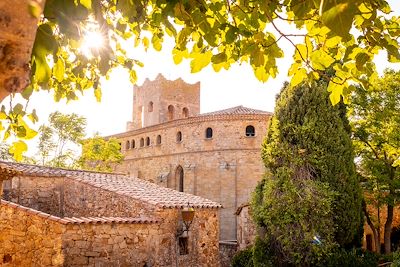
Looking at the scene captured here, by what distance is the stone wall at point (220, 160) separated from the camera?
2816cm

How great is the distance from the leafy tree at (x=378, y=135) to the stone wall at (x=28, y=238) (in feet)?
41.0

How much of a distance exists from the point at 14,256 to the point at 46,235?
41.7 inches

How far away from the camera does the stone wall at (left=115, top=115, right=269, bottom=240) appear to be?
28.2 metres

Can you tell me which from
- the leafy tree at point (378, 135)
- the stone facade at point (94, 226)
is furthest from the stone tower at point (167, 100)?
the leafy tree at point (378, 135)

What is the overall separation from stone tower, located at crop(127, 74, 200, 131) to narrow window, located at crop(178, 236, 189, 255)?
1238 inches

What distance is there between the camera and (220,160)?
95.3ft

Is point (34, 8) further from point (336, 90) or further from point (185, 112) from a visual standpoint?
point (185, 112)

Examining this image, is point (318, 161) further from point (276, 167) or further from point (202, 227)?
point (202, 227)

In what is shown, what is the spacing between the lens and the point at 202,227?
43.8 feet

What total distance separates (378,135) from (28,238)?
13.3 m

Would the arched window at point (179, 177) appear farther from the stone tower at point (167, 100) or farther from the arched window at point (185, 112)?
the arched window at point (185, 112)

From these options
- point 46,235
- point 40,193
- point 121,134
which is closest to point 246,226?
point 40,193

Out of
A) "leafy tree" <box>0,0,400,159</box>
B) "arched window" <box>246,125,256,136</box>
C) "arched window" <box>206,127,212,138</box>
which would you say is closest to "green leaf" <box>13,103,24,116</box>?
"leafy tree" <box>0,0,400,159</box>

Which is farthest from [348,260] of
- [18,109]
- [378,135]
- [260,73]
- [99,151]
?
[99,151]
